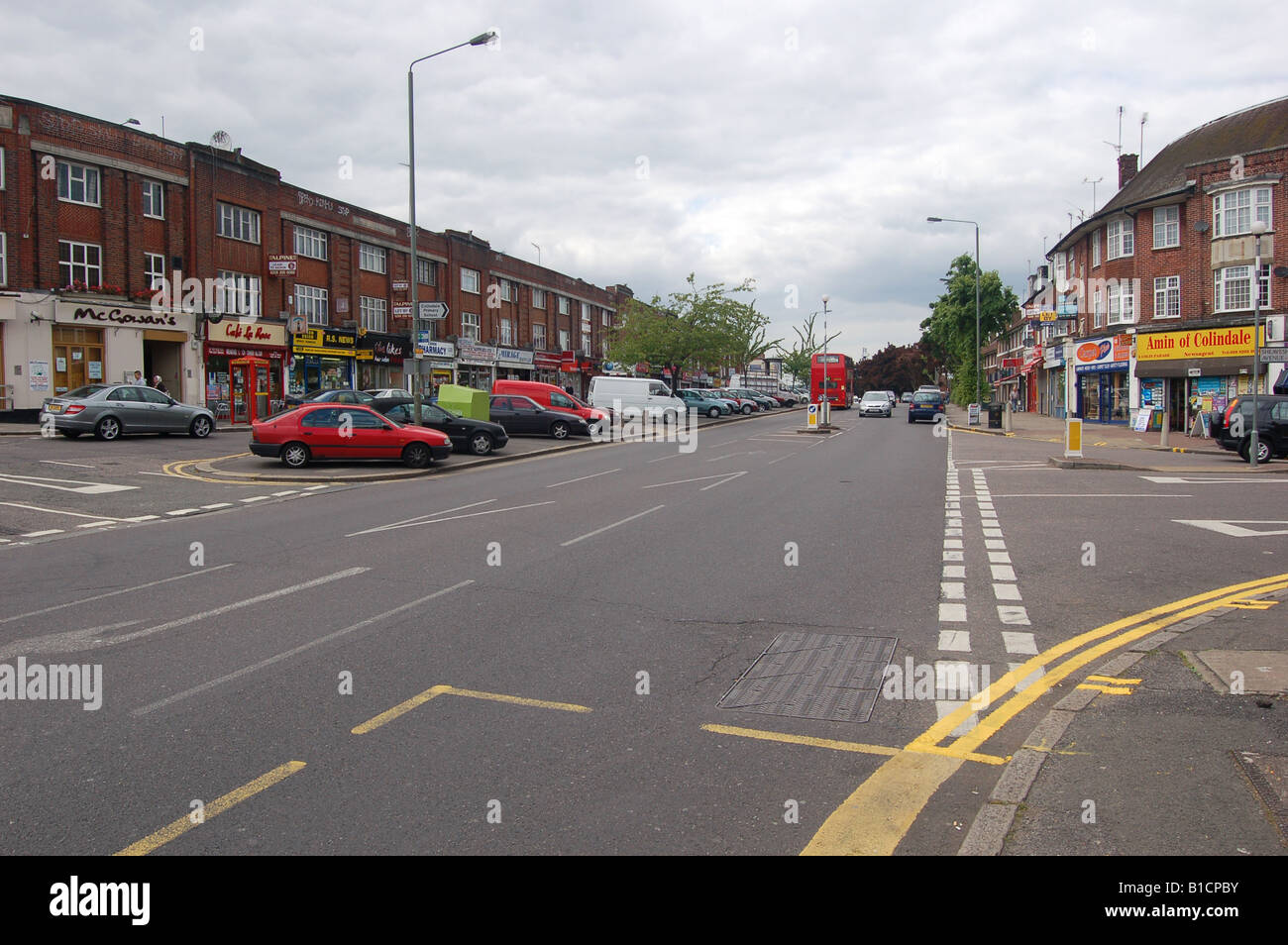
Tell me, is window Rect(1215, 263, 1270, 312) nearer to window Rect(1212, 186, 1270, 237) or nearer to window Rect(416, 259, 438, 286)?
window Rect(1212, 186, 1270, 237)

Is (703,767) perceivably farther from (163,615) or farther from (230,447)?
(230,447)

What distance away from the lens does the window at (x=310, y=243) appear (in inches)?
1688

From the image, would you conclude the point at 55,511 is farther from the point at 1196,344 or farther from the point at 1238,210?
the point at 1238,210

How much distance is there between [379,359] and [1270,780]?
150ft

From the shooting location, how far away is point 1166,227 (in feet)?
132

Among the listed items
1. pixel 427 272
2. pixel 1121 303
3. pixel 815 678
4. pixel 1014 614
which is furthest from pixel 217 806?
pixel 427 272

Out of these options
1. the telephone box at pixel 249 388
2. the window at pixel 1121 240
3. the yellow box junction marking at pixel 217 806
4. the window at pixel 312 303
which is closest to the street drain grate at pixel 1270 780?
the yellow box junction marking at pixel 217 806

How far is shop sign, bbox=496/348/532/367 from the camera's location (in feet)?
195

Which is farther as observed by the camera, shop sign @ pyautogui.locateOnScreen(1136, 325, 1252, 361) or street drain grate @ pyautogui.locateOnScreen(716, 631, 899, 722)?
shop sign @ pyautogui.locateOnScreen(1136, 325, 1252, 361)

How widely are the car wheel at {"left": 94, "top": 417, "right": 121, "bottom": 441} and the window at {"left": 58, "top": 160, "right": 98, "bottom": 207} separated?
38.8 feet

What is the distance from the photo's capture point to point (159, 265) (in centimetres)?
3588

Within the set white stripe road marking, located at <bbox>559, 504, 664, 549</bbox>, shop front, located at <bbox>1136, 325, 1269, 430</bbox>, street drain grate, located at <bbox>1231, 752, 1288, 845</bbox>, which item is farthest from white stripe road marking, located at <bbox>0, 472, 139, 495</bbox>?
shop front, located at <bbox>1136, 325, 1269, 430</bbox>

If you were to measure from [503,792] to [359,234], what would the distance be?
4631 cm
